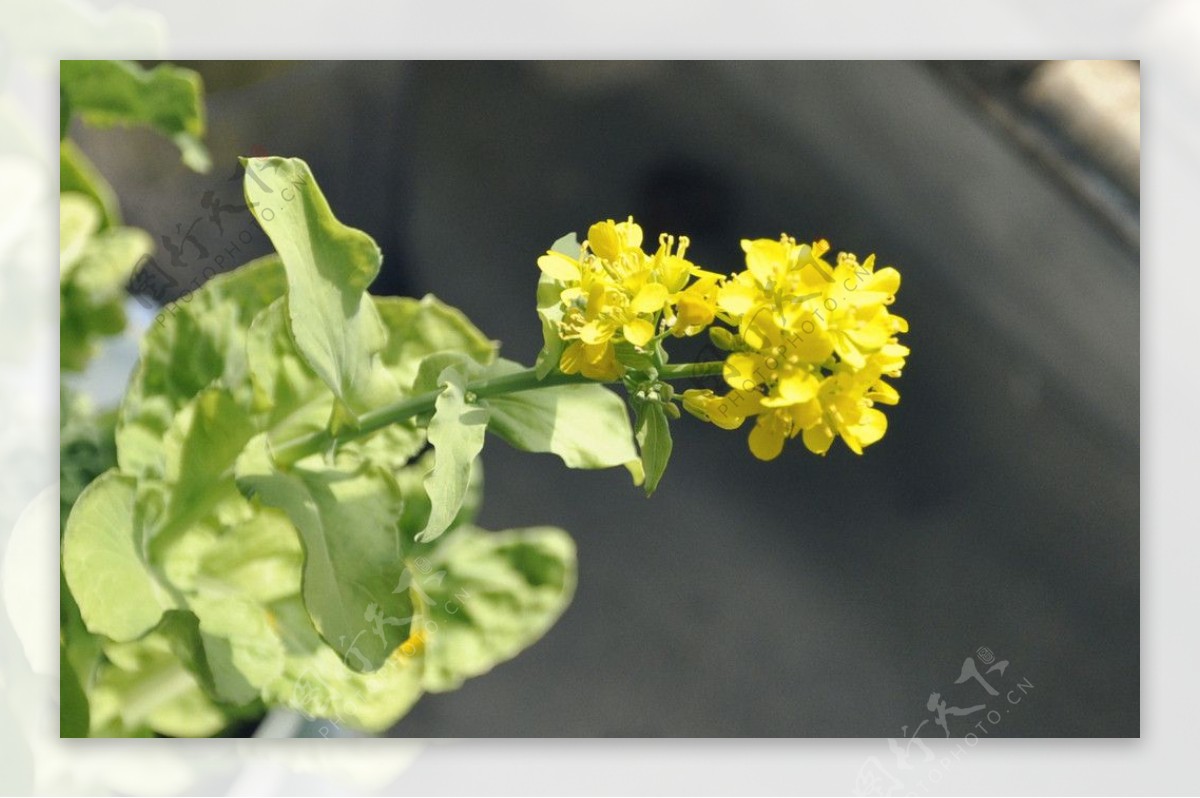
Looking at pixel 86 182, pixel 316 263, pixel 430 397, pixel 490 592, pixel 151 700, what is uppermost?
pixel 86 182

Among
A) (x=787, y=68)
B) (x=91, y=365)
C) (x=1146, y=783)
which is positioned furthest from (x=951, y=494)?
(x=91, y=365)

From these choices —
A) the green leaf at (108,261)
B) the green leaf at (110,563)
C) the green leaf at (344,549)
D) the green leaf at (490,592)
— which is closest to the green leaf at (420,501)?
the green leaf at (490,592)

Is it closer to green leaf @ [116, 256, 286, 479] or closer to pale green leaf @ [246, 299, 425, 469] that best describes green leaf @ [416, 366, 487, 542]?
pale green leaf @ [246, 299, 425, 469]

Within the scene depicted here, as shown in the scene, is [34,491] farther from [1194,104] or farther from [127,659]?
[1194,104]

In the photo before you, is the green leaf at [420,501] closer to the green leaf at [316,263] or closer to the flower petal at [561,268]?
the green leaf at [316,263]

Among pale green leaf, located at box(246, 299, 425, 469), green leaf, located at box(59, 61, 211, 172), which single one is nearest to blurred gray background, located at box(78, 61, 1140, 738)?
green leaf, located at box(59, 61, 211, 172)

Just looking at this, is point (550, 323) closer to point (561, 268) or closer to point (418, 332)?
point (561, 268)

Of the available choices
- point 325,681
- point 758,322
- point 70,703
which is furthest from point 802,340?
point 70,703
